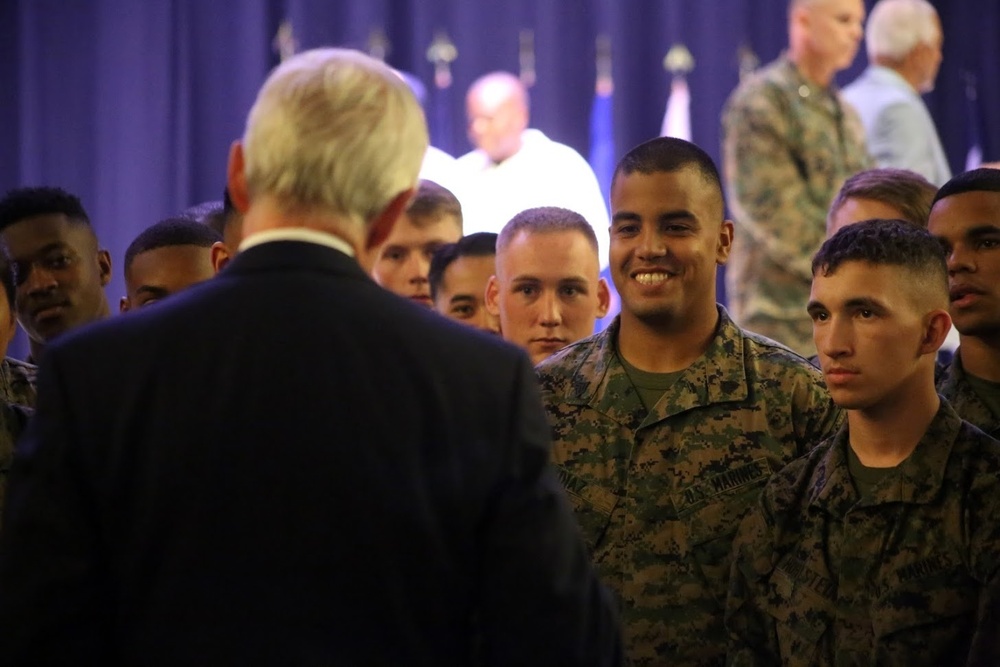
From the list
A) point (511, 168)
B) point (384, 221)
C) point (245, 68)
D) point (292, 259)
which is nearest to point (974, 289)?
point (384, 221)

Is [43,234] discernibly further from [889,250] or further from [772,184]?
[772,184]

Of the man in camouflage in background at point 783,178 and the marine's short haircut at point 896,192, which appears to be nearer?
the marine's short haircut at point 896,192

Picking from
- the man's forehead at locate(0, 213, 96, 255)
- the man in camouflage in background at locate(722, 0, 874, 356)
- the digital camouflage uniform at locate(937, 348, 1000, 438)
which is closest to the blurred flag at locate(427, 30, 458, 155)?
the man in camouflage in background at locate(722, 0, 874, 356)

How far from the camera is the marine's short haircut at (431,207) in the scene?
13.5 feet

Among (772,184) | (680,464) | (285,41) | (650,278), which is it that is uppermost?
(285,41)

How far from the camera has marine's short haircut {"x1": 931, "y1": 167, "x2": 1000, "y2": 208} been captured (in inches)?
114

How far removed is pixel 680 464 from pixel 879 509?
0.39 meters

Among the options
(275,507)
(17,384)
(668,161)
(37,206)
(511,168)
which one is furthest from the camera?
(511,168)

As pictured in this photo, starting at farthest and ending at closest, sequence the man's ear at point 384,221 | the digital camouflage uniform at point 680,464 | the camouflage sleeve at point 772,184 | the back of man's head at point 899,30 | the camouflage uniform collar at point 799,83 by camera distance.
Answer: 1. the back of man's head at point 899,30
2. the camouflage uniform collar at point 799,83
3. the camouflage sleeve at point 772,184
4. the digital camouflage uniform at point 680,464
5. the man's ear at point 384,221

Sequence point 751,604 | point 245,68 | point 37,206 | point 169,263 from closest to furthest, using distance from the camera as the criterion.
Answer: point 751,604
point 169,263
point 37,206
point 245,68

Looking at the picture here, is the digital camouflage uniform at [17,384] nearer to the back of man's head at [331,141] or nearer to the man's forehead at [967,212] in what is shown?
the back of man's head at [331,141]

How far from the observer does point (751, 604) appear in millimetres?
2396

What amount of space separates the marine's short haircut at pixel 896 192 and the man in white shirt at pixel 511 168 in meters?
2.67

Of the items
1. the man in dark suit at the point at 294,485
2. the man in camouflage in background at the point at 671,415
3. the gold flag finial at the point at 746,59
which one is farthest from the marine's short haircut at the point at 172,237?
the gold flag finial at the point at 746,59
